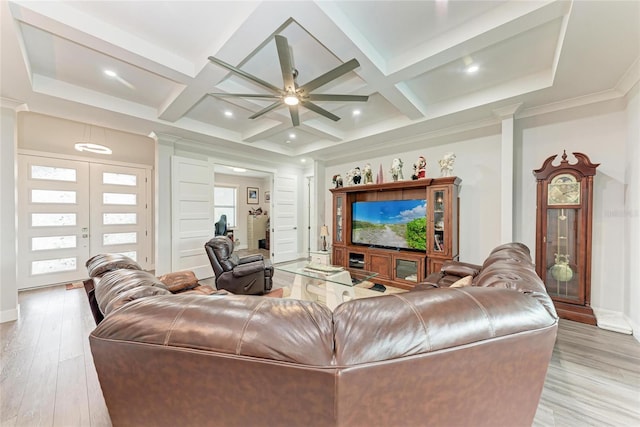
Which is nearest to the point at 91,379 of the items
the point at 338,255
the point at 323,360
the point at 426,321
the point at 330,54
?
the point at 323,360

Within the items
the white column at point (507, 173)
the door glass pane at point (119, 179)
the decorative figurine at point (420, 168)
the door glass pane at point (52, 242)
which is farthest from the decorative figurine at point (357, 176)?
the door glass pane at point (52, 242)

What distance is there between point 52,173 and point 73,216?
31.3 inches

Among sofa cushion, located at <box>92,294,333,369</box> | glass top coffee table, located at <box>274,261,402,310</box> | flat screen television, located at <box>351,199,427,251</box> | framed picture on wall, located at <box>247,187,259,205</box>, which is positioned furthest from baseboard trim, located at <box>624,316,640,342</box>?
framed picture on wall, located at <box>247,187,259,205</box>

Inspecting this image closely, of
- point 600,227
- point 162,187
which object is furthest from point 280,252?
point 600,227

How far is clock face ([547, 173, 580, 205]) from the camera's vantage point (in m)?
2.76

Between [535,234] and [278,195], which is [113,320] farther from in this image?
[278,195]

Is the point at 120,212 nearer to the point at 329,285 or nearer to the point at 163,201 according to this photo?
the point at 163,201

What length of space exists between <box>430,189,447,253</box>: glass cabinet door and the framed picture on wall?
6.66m

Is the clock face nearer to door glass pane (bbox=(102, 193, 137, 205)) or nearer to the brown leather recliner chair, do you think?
the brown leather recliner chair

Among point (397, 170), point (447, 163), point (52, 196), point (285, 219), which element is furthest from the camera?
point (285, 219)

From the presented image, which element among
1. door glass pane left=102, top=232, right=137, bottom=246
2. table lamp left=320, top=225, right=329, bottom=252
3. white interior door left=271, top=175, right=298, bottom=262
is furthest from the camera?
white interior door left=271, top=175, right=298, bottom=262

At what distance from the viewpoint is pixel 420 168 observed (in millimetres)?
→ 3988

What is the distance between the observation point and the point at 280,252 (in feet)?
20.1

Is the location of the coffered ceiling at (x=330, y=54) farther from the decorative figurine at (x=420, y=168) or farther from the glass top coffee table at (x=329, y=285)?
the glass top coffee table at (x=329, y=285)
